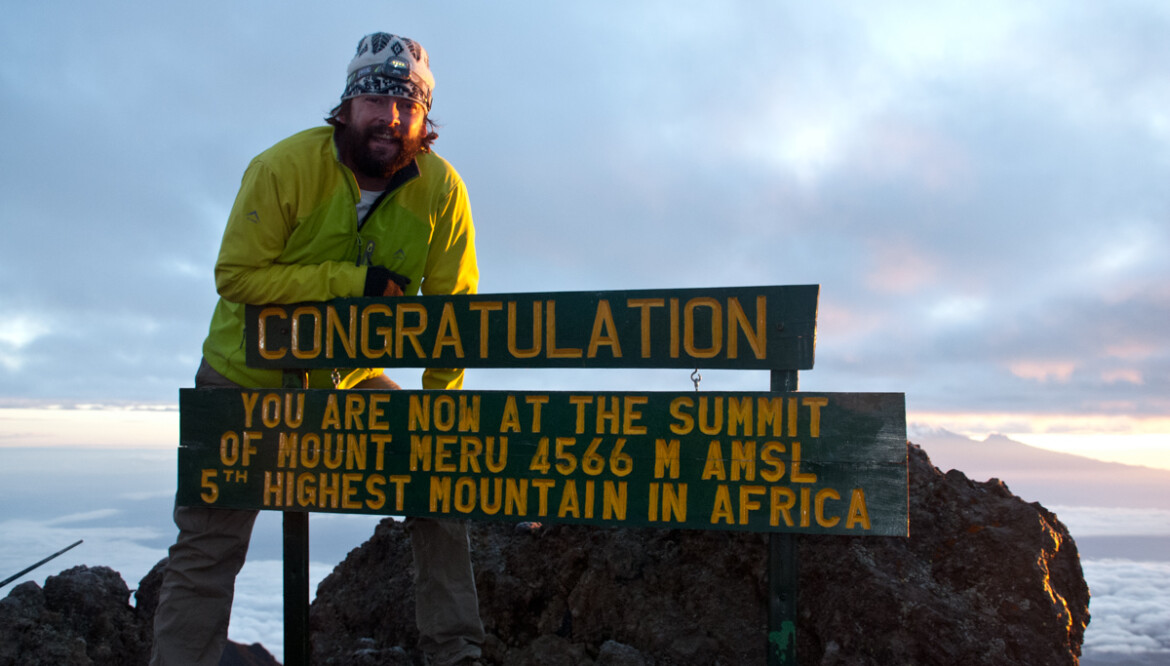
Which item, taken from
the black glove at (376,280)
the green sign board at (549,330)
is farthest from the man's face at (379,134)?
the green sign board at (549,330)

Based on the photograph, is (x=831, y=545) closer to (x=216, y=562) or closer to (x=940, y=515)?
(x=940, y=515)

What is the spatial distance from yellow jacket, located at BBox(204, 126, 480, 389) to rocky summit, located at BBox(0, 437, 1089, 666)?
55.3 inches

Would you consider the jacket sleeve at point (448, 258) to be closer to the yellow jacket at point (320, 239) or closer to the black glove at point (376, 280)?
the yellow jacket at point (320, 239)

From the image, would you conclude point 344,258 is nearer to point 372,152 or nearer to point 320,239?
point 320,239

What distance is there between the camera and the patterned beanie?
434 cm

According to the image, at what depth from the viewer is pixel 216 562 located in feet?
14.3

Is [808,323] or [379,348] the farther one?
[379,348]

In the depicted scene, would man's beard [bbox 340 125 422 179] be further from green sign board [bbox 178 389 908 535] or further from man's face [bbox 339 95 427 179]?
green sign board [bbox 178 389 908 535]

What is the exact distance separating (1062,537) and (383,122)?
412 cm

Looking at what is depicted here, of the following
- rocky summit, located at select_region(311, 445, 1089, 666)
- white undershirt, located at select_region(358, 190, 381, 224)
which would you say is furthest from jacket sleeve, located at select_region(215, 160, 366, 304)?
rocky summit, located at select_region(311, 445, 1089, 666)

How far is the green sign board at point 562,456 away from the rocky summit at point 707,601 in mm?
1029

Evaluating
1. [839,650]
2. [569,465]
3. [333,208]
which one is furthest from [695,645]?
[333,208]

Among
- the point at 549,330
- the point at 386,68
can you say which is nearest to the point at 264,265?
the point at 386,68

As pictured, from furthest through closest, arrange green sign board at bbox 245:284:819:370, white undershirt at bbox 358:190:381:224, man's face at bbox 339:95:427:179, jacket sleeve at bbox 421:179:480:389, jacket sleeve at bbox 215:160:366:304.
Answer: jacket sleeve at bbox 421:179:480:389, white undershirt at bbox 358:190:381:224, man's face at bbox 339:95:427:179, jacket sleeve at bbox 215:160:366:304, green sign board at bbox 245:284:819:370
